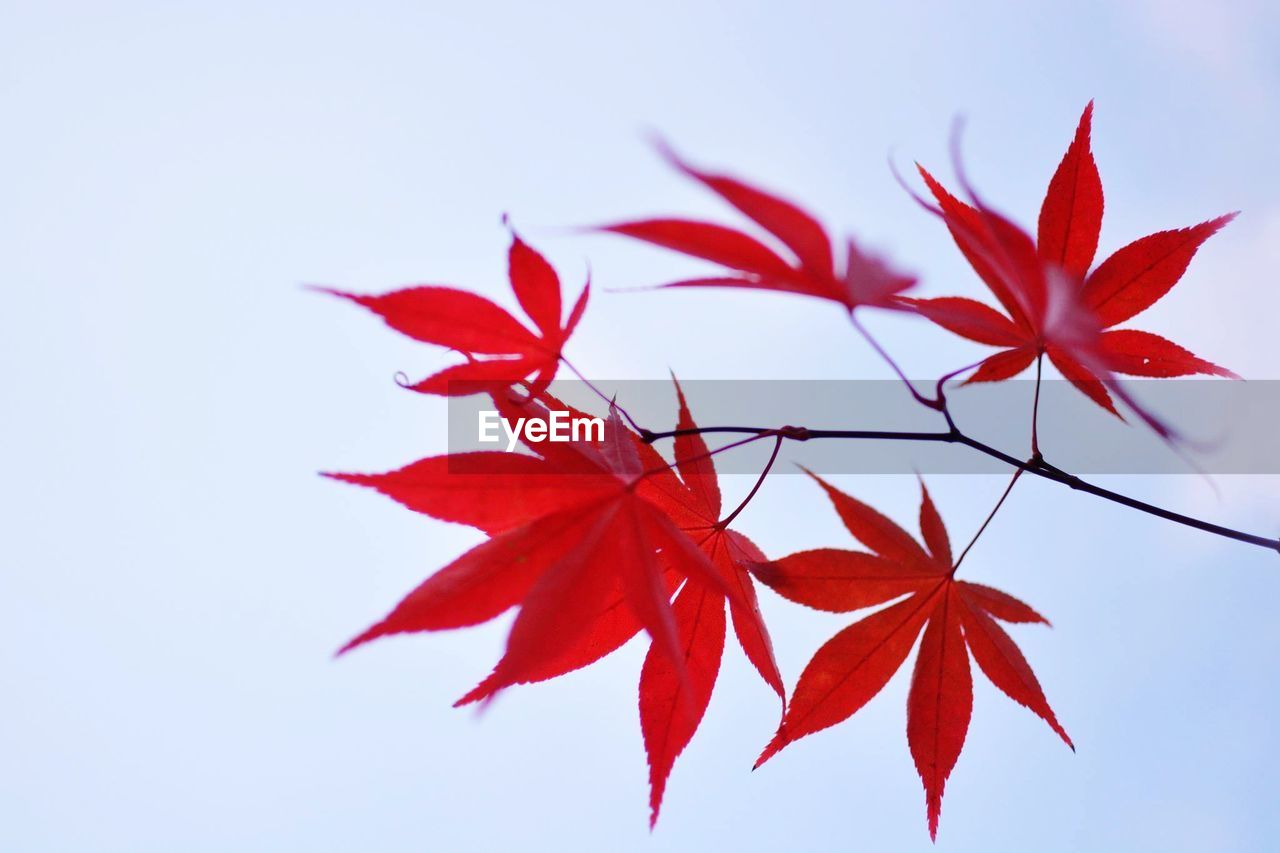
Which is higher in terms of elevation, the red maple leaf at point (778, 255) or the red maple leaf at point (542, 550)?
the red maple leaf at point (778, 255)

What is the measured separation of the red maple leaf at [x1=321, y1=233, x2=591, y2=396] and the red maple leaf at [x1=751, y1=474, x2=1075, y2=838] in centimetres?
25

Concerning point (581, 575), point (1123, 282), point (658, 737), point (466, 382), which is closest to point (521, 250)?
point (466, 382)

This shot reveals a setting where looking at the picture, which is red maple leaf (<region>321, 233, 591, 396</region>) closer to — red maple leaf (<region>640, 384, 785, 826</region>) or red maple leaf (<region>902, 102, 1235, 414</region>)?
red maple leaf (<region>640, 384, 785, 826</region>)

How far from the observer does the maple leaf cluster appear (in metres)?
0.59

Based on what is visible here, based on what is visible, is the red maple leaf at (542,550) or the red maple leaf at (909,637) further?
the red maple leaf at (909,637)

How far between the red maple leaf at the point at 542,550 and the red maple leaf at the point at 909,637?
0.54 ft

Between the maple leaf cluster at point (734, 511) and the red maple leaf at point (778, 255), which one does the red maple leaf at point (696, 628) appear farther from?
the red maple leaf at point (778, 255)

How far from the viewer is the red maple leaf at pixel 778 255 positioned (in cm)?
57

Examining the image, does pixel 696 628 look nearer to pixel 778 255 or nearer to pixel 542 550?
pixel 542 550

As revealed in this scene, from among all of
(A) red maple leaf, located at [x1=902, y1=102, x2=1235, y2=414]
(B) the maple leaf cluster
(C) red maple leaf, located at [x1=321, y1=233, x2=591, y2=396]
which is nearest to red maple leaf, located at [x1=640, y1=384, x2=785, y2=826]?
(B) the maple leaf cluster

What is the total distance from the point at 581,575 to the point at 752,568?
0.63 ft

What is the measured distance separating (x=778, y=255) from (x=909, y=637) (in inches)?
15.5

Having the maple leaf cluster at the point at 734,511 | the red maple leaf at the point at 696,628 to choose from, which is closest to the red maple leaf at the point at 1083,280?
the maple leaf cluster at the point at 734,511

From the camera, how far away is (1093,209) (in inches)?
29.4
